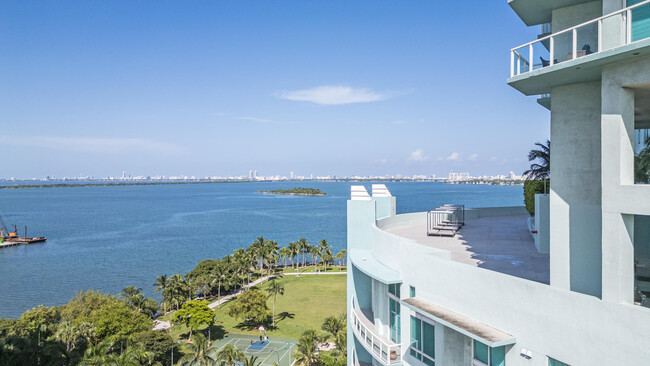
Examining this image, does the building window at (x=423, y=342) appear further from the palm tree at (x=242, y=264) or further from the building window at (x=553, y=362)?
the palm tree at (x=242, y=264)

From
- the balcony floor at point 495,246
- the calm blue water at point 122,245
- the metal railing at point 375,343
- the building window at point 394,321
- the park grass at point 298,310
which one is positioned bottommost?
the calm blue water at point 122,245

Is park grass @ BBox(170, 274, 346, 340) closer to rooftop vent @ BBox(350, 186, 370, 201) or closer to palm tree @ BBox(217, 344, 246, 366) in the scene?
palm tree @ BBox(217, 344, 246, 366)

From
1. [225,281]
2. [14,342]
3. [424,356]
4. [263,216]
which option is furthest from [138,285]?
[263,216]

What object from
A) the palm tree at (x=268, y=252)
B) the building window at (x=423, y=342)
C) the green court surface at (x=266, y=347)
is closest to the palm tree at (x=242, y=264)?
the palm tree at (x=268, y=252)

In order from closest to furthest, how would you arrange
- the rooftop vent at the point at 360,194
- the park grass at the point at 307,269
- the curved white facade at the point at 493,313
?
the curved white facade at the point at 493,313 → the rooftop vent at the point at 360,194 → the park grass at the point at 307,269

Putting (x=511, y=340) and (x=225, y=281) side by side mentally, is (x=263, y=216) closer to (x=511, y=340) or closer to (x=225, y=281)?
(x=225, y=281)

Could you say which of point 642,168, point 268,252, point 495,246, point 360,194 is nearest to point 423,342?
point 642,168
